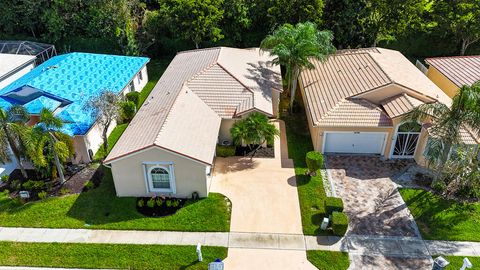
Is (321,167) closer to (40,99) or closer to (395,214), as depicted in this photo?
(395,214)

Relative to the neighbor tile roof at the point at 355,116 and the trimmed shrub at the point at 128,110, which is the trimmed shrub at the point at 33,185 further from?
the neighbor tile roof at the point at 355,116

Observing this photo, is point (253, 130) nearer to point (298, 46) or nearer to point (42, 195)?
point (298, 46)

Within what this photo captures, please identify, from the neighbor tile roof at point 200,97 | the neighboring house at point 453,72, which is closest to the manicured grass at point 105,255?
the neighbor tile roof at point 200,97

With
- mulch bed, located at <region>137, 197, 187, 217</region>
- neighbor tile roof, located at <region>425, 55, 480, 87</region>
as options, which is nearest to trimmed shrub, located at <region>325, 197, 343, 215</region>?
mulch bed, located at <region>137, 197, 187, 217</region>

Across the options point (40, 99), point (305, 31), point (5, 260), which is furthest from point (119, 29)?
point (5, 260)

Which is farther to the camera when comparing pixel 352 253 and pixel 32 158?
pixel 32 158

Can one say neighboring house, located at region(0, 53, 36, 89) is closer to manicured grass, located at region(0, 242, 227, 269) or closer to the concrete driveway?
manicured grass, located at region(0, 242, 227, 269)
